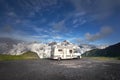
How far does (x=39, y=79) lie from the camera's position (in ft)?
35.6

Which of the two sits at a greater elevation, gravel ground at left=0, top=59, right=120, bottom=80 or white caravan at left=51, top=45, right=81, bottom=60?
white caravan at left=51, top=45, right=81, bottom=60

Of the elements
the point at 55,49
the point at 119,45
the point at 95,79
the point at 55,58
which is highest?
the point at 119,45

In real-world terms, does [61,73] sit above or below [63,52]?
below

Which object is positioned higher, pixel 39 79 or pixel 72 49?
pixel 72 49

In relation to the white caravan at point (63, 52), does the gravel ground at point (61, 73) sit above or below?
below

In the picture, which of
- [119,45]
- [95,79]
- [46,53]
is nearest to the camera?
[95,79]

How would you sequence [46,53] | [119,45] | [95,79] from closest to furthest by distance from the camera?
[95,79] < [46,53] < [119,45]

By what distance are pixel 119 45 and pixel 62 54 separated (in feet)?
501

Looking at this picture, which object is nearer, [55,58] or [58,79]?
[58,79]

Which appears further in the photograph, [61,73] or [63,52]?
[63,52]

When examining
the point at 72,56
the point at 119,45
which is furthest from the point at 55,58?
the point at 119,45

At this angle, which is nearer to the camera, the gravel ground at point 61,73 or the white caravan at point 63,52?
the gravel ground at point 61,73

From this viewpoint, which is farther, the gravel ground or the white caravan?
the white caravan

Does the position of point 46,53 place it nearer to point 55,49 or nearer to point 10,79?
point 55,49
